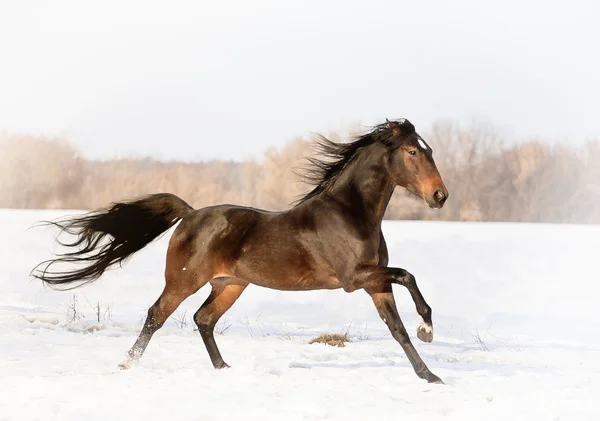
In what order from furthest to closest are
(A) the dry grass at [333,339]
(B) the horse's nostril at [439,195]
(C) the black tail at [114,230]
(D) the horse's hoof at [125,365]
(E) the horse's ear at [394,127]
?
(A) the dry grass at [333,339]
(C) the black tail at [114,230]
(D) the horse's hoof at [125,365]
(E) the horse's ear at [394,127]
(B) the horse's nostril at [439,195]

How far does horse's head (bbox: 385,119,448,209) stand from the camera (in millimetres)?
5953

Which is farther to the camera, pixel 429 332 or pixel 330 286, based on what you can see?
pixel 330 286

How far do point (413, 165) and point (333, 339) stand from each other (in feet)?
10.8

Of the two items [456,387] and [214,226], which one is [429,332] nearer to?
[456,387]

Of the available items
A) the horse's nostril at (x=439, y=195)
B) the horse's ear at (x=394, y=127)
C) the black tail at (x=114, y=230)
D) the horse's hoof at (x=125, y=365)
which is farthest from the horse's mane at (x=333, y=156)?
the horse's hoof at (x=125, y=365)

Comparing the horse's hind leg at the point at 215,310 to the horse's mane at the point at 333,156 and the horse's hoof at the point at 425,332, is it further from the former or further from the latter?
the horse's hoof at the point at 425,332

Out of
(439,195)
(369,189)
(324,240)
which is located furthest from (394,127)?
(324,240)

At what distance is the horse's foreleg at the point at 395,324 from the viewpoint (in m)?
6.00

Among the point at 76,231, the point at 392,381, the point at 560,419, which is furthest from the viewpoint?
the point at 76,231

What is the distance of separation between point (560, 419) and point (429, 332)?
3.95ft

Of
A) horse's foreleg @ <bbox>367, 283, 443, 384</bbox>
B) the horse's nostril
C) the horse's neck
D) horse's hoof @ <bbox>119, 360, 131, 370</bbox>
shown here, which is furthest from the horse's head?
horse's hoof @ <bbox>119, 360, 131, 370</bbox>

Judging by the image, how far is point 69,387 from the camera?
5598mm

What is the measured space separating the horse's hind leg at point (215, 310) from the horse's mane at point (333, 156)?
108 cm

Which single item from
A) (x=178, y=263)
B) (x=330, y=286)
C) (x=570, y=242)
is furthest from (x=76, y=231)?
(x=570, y=242)
